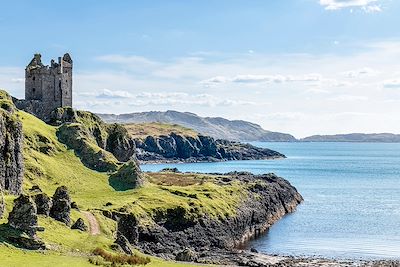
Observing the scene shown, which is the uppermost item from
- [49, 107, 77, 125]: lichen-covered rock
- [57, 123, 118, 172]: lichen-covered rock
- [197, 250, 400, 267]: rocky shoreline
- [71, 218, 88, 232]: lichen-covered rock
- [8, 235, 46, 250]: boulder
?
[49, 107, 77, 125]: lichen-covered rock

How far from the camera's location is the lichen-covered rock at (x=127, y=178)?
376 feet

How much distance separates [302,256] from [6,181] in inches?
1927

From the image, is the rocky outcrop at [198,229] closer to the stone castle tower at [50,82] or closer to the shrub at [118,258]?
the shrub at [118,258]

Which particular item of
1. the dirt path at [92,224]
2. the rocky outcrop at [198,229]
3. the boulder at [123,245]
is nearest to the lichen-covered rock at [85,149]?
the rocky outcrop at [198,229]

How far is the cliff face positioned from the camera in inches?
3120

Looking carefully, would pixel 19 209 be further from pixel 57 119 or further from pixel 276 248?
pixel 57 119

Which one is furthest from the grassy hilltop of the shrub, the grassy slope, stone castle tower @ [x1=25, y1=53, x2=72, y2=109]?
stone castle tower @ [x1=25, y1=53, x2=72, y2=109]

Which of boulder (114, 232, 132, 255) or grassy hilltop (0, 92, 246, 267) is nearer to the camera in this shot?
boulder (114, 232, 132, 255)

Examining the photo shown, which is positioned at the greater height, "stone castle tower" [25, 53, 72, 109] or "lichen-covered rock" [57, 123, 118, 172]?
"stone castle tower" [25, 53, 72, 109]

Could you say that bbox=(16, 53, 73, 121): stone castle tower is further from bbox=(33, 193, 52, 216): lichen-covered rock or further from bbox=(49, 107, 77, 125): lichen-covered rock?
bbox=(33, 193, 52, 216): lichen-covered rock

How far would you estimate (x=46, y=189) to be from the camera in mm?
96625

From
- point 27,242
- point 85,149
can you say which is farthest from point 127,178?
point 27,242

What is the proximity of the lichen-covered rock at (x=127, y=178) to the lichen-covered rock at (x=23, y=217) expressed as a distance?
198 feet

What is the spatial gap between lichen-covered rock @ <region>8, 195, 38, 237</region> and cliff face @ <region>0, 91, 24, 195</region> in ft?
88.3
